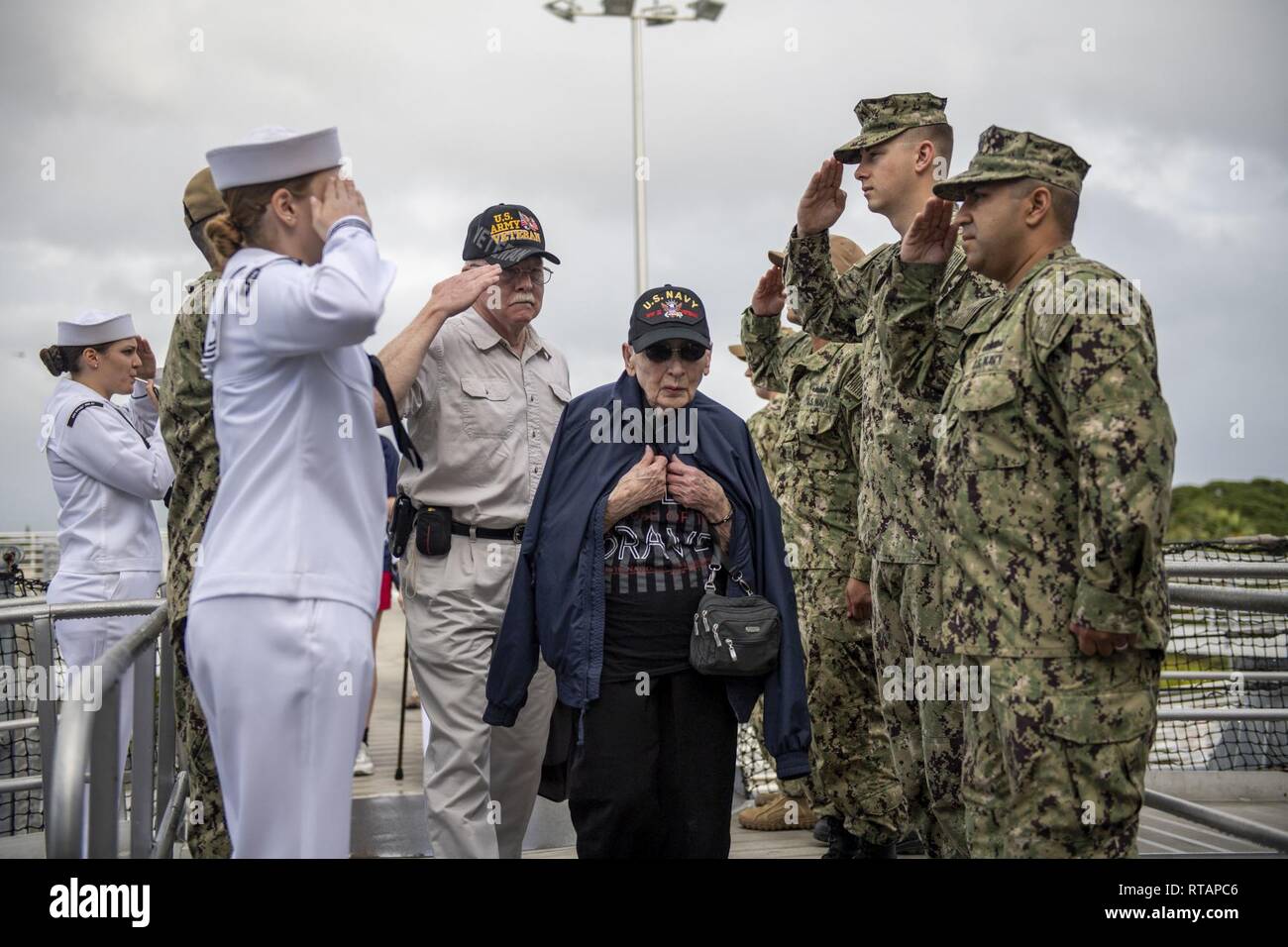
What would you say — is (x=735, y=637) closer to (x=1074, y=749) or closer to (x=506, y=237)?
(x=1074, y=749)

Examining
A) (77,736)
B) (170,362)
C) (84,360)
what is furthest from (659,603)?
(84,360)

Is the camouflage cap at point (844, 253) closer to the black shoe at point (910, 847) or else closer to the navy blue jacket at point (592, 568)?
the navy blue jacket at point (592, 568)

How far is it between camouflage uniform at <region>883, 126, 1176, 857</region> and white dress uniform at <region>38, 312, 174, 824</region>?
3.58 metres

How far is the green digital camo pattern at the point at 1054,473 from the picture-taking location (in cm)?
323

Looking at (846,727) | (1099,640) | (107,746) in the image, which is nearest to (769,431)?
(846,727)

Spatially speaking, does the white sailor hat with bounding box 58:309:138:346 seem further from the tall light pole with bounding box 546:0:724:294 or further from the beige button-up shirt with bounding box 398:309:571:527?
the tall light pole with bounding box 546:0:724:294

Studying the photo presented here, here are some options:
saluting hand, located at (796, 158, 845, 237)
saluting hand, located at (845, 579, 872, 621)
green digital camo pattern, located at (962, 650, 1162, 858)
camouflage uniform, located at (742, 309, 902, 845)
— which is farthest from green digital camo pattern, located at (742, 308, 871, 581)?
green digital camo pattern, located at (962, 650, 1162, 858)

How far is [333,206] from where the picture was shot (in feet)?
10.0

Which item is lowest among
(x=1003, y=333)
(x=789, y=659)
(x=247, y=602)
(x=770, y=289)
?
(x=789, y=659)

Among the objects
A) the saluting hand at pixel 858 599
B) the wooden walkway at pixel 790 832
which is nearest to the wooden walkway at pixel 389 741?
the wooden walkway at pixel 790 832

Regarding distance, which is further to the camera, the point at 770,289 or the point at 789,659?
the point at 770,289
